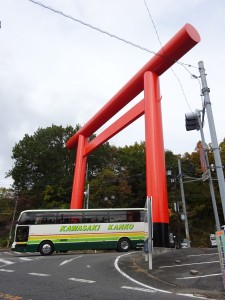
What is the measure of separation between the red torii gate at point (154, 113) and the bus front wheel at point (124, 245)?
5537mm

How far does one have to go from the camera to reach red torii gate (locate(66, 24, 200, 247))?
14.2 meters

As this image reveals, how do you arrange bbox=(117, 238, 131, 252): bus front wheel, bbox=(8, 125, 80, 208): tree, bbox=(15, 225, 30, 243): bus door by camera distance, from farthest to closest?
1. bbox=(8, 125, 80, 208): tree
2. bbox=(117, 238, 131, 252): bus front wheel
3. bbox=(15, 225, 30, 243): bus door

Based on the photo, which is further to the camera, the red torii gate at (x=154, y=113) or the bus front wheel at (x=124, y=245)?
the bus front wheel at (x=124, y=245)

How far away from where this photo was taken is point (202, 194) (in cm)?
3438

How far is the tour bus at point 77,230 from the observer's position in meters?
17.8

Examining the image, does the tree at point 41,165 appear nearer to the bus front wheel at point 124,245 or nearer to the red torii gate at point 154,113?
the red torii gate at point 154,113

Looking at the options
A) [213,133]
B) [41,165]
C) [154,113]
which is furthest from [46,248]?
[41,165]

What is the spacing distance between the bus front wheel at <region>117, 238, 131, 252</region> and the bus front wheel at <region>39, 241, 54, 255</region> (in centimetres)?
419

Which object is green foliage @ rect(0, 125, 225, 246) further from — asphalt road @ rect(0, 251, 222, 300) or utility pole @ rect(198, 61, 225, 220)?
utility pole @ rect(198, 61, 225, 220)

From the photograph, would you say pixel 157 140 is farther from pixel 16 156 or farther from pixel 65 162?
pixel 16 156

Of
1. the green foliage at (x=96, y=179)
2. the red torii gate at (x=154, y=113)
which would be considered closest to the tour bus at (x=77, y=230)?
the red torii gate at (x=154, y=113)

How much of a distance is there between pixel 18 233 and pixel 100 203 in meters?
17.0

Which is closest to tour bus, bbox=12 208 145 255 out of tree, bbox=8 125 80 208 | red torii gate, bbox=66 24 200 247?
red torii gate, bbox=66 24 200 247

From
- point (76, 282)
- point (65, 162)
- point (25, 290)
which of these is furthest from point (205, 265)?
point (65, 162)
